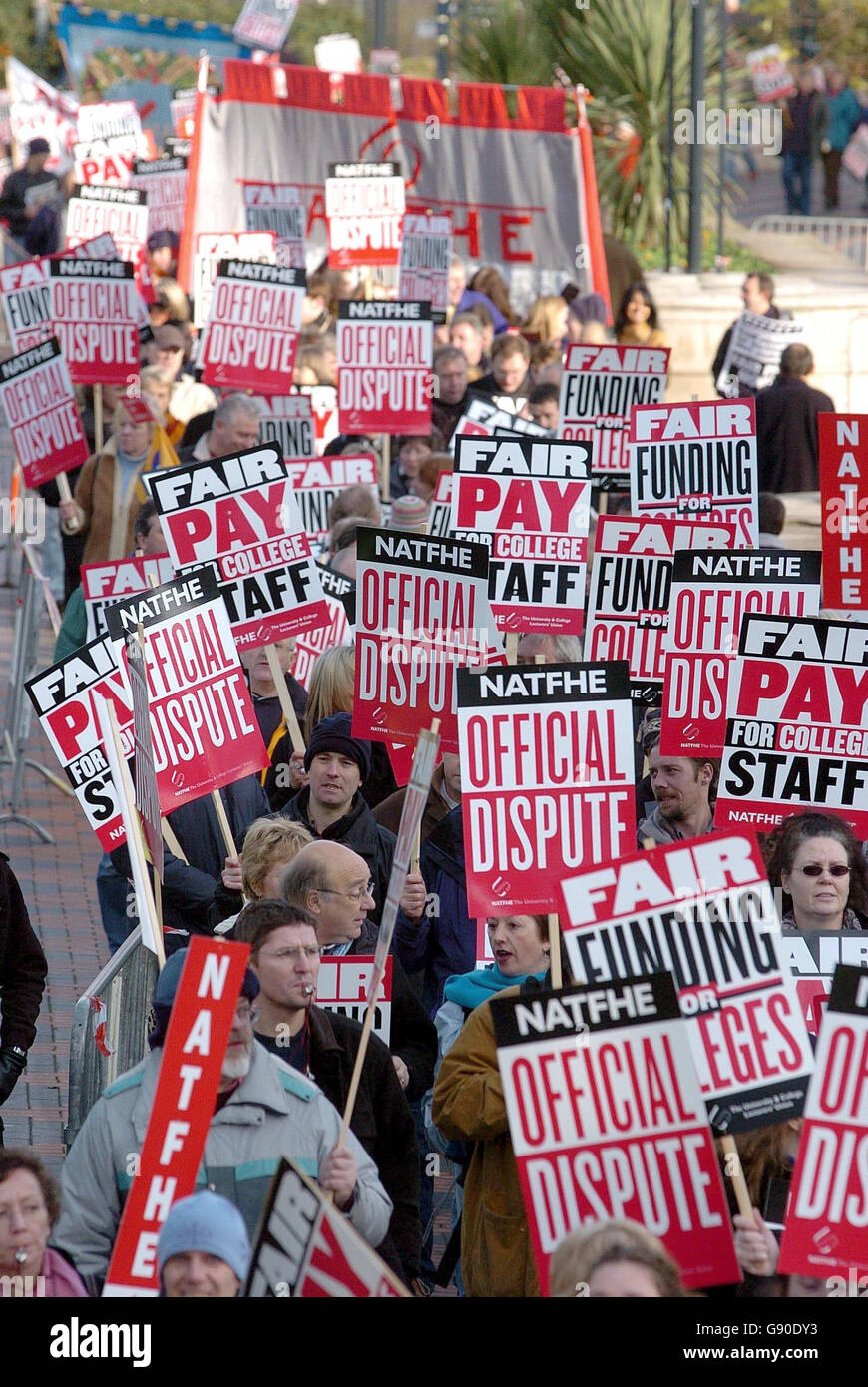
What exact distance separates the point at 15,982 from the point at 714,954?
7.99 feet

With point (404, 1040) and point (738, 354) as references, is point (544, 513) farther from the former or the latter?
point (738, 354)

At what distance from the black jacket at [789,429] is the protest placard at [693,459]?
4329 mm

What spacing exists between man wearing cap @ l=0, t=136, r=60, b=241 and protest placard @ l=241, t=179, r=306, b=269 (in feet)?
18.1

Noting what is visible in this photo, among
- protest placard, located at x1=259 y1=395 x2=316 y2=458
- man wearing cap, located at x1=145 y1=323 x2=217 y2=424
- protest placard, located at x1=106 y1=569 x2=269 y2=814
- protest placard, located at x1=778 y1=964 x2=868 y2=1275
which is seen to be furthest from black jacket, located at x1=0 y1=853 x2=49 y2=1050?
man wearing cap, located at x1=145 y1=323 x2=217 y2=424

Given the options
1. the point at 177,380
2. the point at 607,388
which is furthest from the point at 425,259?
the point at 607,388

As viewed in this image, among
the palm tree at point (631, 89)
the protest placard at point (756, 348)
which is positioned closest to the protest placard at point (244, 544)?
the protest placard at point (756, 348)

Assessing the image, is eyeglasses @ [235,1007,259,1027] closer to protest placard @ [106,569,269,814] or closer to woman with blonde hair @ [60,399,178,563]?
protest placard @ [106,569,269,814]

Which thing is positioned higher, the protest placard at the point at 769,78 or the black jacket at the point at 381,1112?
the protest placard at the point at 769,78

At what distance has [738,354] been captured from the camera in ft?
50.7

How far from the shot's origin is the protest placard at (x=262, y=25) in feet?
109

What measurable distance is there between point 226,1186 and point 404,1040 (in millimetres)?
1701

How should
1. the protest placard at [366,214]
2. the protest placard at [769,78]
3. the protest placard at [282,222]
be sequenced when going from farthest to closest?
the protest placard at [769,78], the protest placard at [282,222], the protest placard at [366,214]

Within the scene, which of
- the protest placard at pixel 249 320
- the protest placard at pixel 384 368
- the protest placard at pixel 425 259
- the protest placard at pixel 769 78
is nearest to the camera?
the protest placard at pixel 384 368

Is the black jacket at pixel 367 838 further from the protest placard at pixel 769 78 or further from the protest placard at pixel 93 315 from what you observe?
the protest placard at pixel 769 78
